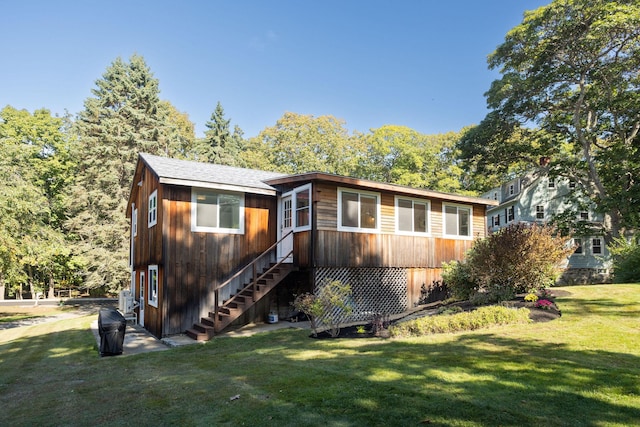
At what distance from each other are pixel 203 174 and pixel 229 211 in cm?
154

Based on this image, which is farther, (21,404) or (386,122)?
(386,122)

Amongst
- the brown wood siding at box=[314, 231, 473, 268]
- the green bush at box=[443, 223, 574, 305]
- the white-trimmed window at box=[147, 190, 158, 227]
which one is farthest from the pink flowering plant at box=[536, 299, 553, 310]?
the white-trimmed window at box=[147, 190, 158, 227]

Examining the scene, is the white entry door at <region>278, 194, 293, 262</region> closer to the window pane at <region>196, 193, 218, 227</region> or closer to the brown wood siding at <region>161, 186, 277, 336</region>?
the brown wood siding at <region>161, 186, 277, 336</region>

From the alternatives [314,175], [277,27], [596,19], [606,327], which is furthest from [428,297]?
[596,19]

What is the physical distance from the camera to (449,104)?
36.8 metres

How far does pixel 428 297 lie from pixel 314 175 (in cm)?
692

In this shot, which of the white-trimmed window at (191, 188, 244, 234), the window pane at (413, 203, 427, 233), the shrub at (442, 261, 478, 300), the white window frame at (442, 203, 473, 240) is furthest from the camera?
the white window frame at (442, 203, 473, 240)

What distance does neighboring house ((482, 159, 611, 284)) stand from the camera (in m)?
29.3

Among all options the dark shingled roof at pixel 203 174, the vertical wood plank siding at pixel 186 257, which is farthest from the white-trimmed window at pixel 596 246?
the vertical wood plank siding at pixel 186 257

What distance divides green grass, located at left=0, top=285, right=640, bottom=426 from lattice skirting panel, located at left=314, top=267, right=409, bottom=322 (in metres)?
3.90

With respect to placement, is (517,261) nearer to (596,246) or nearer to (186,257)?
(186,257)

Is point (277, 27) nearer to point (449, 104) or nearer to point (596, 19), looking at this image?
point (596, 19)

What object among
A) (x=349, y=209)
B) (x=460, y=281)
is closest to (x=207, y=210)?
(x=349, y=209)

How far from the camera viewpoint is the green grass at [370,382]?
13.9 ft
